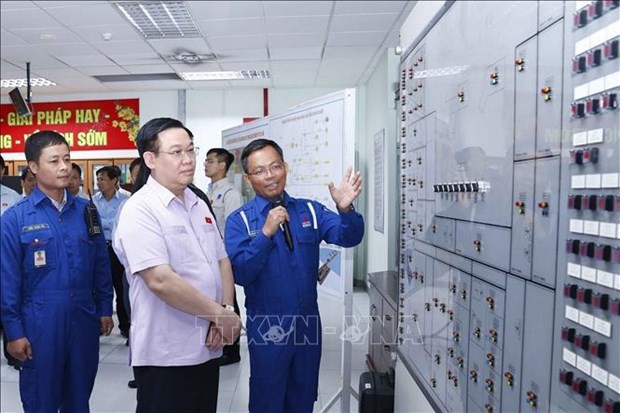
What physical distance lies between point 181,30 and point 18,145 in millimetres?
4178

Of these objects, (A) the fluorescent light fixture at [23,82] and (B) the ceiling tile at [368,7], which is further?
(A) the fluorescent light fixture at [23,82]

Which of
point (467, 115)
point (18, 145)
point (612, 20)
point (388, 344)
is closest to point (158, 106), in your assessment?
point (18, 145)

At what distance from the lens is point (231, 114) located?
636cm

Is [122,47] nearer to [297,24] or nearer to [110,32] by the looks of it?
[110,32]

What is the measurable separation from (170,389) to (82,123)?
6251mm

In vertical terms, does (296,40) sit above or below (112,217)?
above

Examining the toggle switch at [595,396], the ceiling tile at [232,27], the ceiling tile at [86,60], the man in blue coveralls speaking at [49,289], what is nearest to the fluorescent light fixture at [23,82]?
the ceiling tile at [86,60]

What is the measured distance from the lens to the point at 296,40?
440cm

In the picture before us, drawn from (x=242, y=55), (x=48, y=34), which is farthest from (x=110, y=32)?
(x=242, y=55)

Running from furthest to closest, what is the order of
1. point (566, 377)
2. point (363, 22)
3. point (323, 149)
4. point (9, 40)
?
point (9, 40), point (363, 22), point (323, 149), point (566, 377)

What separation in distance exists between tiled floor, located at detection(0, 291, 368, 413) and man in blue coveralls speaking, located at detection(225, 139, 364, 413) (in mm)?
615

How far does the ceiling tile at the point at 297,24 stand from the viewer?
3871mm

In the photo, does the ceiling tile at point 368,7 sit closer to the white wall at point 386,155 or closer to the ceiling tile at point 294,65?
the white wall at point 386,155

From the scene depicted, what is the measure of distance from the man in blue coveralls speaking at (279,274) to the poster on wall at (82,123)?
17.4ft
